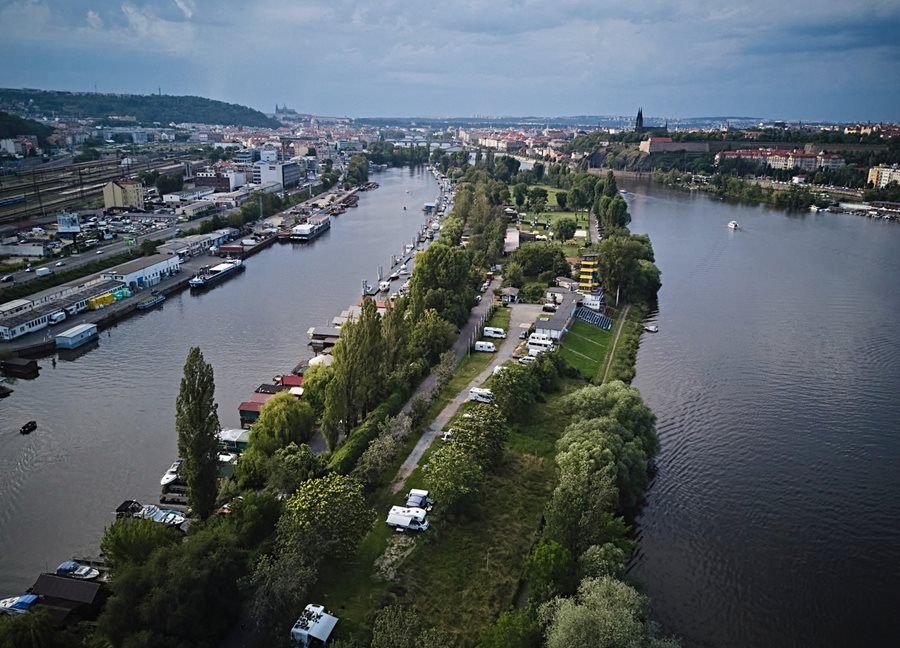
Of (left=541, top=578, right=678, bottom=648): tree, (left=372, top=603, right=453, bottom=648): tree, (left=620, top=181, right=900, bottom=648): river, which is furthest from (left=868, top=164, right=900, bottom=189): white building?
(left=372, top=603, right=453, bottom=648): tree

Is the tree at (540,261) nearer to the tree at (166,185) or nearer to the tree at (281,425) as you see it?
the tree at (281,425)

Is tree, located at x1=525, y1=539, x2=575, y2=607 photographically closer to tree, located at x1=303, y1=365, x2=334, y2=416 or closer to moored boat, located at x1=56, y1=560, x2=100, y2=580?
tree, located at x1=303, y1=365, x2=334, y2=416

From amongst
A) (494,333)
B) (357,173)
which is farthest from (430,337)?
(357,173)

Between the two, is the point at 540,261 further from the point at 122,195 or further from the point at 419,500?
the point at 122,195

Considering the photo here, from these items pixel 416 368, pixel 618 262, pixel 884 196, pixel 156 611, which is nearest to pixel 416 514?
pixel 156 611

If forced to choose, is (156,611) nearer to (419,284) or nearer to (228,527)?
(228,527)

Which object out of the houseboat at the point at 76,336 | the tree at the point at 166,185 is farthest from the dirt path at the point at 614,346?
the tree at the point at 166,185

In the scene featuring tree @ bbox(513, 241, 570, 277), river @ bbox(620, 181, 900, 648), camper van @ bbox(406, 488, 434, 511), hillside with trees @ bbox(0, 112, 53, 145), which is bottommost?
river @ bbox(620, 181, 900, 648)
